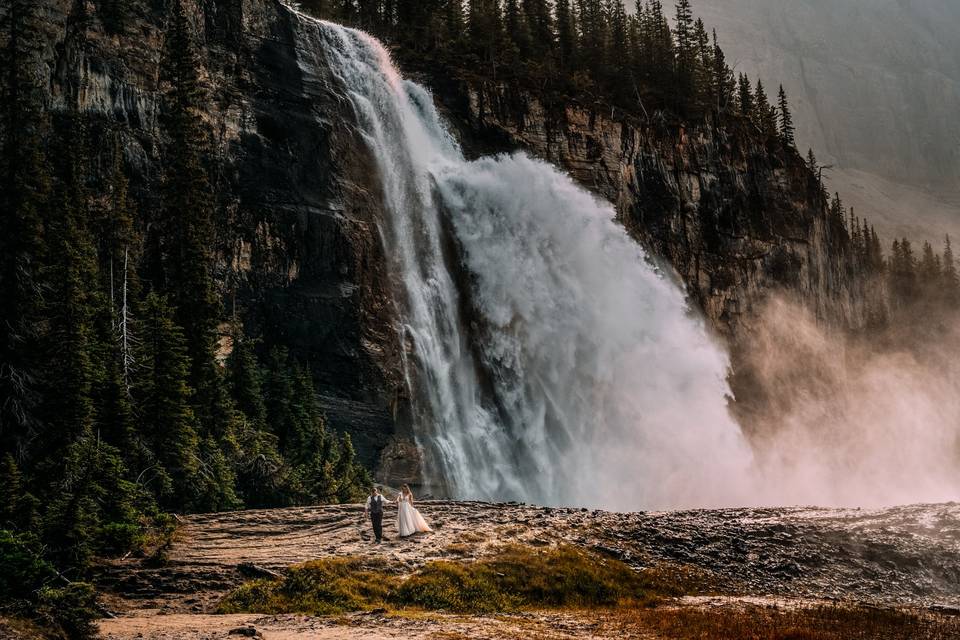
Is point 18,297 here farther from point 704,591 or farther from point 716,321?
point 716,321

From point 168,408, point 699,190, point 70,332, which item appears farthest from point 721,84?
point 70,332

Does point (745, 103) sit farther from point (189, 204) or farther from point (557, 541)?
point (557, 541)

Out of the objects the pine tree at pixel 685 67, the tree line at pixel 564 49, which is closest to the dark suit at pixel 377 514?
the tree line at pixel 564 49

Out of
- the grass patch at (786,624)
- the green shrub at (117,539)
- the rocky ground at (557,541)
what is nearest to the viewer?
the grass patch at (786,624)

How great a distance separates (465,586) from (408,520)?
3752 millimetres

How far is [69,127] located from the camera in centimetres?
3938

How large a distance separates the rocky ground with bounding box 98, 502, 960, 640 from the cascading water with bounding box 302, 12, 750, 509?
15090 mm

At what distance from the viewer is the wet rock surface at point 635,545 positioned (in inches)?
886

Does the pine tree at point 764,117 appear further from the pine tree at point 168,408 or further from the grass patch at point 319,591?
the grass patch at point 319,591

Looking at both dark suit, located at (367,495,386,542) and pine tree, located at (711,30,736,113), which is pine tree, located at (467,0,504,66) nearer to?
pine tree, located at (711,30,736,113)

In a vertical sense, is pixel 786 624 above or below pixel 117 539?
below

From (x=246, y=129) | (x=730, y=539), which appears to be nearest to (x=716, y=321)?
(x=246, y=129)

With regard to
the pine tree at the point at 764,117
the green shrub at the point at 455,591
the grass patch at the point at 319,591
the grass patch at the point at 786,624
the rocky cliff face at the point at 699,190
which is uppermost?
the pine tree at the point at 764,117

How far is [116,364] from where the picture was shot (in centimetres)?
3152
